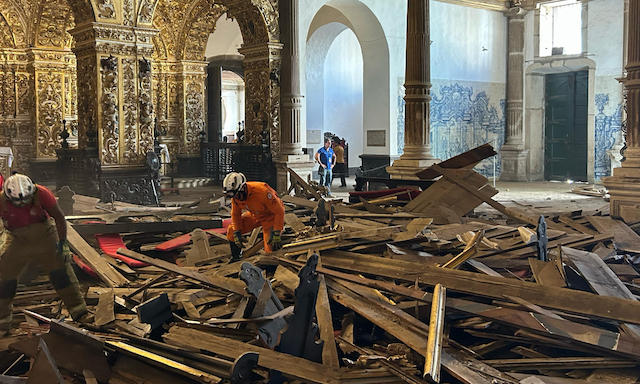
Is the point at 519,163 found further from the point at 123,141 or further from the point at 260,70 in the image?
the point at 123,141

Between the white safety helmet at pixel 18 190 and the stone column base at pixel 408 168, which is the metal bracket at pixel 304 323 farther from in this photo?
the stone column base at pixel 408 168

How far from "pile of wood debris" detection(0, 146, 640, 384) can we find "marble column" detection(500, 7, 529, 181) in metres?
14.6

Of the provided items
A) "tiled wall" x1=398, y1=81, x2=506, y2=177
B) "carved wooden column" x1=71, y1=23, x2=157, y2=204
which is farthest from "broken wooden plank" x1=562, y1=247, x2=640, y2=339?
"tiled wall" x1=398, y1=81, x2=506, y2=177

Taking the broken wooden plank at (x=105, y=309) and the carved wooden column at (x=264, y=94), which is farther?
the carved wooden column at (x=264, y=94)

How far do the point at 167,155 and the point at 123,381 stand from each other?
13224 mm

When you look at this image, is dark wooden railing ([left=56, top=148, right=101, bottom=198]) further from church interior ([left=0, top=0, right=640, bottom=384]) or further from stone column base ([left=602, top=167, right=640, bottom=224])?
stone column base ([left=602, top=167, right=640, bottom=224])

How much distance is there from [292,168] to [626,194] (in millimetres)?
7445

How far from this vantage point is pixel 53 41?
1577cm

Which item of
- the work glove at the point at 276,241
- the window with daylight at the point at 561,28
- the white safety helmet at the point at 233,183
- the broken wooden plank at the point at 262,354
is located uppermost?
the window with daylight at the point at 561,28

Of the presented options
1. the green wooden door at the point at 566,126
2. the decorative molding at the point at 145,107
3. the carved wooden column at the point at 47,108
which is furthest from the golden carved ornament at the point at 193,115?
the green wooden door at the point at 566,126

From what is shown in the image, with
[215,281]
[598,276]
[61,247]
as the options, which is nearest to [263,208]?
[215,281]

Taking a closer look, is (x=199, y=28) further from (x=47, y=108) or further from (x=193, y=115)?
(x=47, y=108)

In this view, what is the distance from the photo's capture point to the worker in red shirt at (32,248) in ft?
16.4

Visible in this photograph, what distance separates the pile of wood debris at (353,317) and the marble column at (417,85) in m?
5.32
